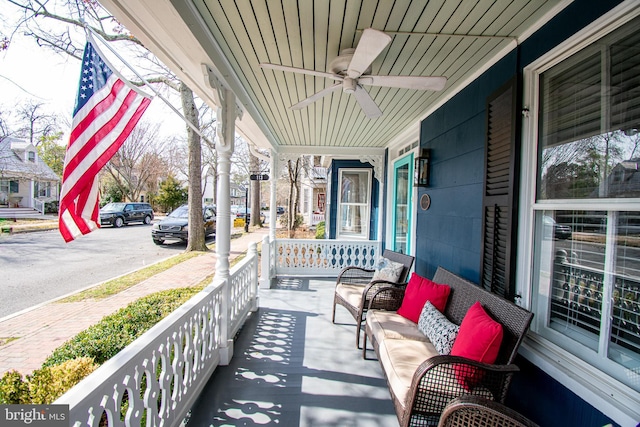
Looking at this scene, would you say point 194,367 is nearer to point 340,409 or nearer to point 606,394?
point 340,409

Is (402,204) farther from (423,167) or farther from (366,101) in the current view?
(366,101)

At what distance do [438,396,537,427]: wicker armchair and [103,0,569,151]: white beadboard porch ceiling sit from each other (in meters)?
1.97

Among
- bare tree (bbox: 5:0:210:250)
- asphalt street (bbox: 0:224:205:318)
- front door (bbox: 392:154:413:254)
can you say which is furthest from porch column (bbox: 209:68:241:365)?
asphalt street (bbox: 0:224:205:318)

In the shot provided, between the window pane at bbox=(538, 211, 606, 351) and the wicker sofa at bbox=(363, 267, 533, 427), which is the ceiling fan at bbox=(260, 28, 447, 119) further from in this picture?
the wicker sofa at bbox=(363, 267, 533, 427)

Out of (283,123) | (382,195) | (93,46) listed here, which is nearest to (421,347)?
(93,46)

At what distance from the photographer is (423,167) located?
362 centimetres

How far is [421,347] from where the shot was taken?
82.4 inches

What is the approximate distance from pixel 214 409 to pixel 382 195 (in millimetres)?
4797

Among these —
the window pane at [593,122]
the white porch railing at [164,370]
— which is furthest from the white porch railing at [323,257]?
the window pane at [593,122]

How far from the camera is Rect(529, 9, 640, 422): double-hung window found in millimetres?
1293

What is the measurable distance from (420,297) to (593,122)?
1695 mm

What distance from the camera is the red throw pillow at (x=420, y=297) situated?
246 centimetres

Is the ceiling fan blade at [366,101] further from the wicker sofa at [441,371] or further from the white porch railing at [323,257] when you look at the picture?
the white porch railing at [323,257]

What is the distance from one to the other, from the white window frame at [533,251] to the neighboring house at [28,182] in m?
23.8
